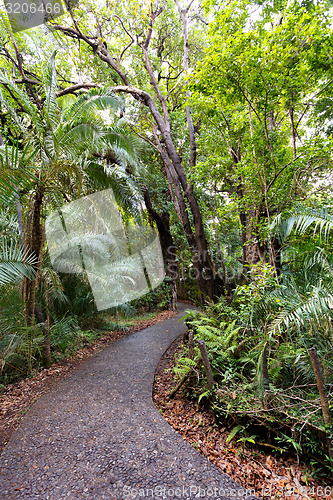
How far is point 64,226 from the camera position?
6117 mm

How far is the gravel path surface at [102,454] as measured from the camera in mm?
1981

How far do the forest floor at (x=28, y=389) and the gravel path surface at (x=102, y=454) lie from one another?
129 mm

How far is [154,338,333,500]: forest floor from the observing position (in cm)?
199

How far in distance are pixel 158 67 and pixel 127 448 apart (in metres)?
10.8

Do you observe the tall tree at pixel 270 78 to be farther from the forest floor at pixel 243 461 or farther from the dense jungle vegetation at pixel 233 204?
the forest floor at pixel 243 461

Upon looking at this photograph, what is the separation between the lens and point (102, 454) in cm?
235

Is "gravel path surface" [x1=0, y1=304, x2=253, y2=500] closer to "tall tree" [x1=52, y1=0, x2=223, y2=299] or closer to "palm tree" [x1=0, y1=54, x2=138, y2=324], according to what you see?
"palm tree" [x1=0, y1=54, x2=138, y2=324]

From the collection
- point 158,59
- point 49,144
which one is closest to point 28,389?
point 49,144

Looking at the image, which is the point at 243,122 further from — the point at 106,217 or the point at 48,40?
the point at 48,40

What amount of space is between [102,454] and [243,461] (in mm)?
1410

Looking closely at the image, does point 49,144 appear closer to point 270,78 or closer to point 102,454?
point 270,78

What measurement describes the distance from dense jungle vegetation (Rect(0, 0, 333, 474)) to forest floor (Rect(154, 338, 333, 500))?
0.12 meters

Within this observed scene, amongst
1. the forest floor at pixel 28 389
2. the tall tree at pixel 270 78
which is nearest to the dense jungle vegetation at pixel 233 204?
the tall tree at pixel 270 78

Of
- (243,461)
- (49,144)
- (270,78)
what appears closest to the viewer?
(243,461)
